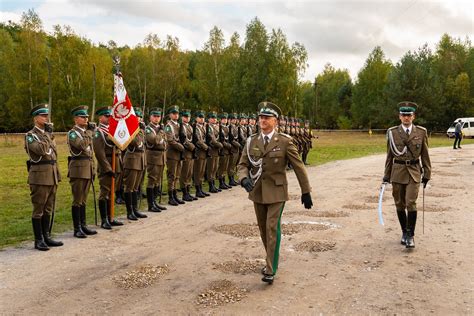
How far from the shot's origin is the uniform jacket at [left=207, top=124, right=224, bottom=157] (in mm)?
12594

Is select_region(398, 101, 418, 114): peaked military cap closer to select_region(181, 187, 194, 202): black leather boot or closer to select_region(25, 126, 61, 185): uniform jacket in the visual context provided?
select_region(25, 126, 61, 185): uniform jacket

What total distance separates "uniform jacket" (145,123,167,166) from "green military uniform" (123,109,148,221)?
71 centimetres

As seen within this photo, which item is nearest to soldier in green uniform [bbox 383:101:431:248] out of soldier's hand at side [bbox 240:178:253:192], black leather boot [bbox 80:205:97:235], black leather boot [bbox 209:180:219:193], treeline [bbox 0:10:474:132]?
soldier's hand at side [bbox 240:178:253:192]

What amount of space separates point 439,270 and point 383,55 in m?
63.2

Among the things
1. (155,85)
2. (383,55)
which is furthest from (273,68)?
(383,55)

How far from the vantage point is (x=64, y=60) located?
43844 millimetres

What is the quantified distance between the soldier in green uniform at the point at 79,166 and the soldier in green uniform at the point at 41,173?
59cm

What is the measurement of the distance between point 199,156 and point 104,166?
3918 mm

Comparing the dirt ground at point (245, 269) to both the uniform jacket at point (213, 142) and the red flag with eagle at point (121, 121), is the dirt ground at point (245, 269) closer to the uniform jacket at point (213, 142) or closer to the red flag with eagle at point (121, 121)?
the red flag with eagle at point (121, 121)

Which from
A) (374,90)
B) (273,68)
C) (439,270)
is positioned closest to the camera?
(439,270)

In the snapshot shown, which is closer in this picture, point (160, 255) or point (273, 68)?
point (160, 255)

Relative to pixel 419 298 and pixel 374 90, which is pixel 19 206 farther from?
pixel 374 90

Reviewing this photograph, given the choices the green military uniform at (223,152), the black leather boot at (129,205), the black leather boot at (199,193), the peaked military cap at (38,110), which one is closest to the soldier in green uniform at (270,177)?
the peaked military cap at (38,110)

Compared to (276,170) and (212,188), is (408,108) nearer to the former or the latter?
(276,170)
